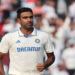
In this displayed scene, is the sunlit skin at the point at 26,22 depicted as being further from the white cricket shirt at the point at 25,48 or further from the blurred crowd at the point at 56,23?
the blurred crowd at the point at 56,23

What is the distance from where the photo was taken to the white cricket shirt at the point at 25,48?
18.8ft

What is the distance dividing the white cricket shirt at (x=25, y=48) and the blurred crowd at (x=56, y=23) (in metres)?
5.85

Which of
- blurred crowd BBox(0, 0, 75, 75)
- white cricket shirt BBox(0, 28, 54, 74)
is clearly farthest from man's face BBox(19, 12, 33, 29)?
blurred crowd BBox(0, 0, 75, 75)

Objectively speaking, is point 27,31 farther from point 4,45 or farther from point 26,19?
point 4,45

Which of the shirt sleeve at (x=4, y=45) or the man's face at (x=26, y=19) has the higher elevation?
the man's face at (x=26, y=19)

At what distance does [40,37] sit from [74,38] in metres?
6.90

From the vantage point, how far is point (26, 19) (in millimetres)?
5715

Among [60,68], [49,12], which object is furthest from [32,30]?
[49,12]

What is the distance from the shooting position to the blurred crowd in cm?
1184

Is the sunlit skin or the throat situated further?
the throat

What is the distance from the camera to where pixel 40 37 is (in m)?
5.83

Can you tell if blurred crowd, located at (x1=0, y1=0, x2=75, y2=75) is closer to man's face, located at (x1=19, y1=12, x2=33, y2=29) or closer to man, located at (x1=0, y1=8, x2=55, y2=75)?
man, located at (x1=0, y1=8, x2=55, y2=75)

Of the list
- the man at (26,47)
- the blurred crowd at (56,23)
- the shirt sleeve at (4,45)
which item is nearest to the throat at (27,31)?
the man at (26,47)

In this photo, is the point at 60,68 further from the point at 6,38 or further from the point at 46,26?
the point at 6,38
